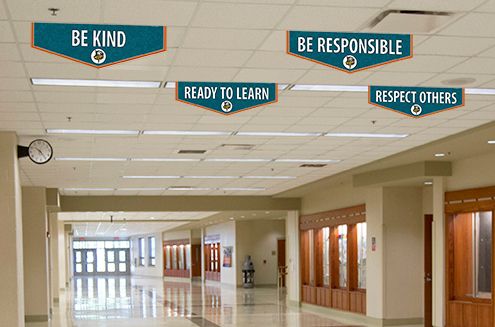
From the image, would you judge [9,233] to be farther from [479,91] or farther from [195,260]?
[195,260]

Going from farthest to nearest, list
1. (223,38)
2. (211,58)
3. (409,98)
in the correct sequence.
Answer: (409,98) < (211,58) < (223,38)

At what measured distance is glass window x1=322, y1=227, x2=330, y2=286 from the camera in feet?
67.3

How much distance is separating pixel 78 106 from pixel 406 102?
3.65 meters

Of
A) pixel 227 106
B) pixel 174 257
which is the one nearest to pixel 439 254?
→ pixel 227 106

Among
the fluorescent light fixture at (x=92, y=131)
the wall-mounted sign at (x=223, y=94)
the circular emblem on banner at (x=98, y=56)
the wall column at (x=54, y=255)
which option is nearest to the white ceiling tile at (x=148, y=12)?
Result: the circular emblem on banner at (x=98, y=56)

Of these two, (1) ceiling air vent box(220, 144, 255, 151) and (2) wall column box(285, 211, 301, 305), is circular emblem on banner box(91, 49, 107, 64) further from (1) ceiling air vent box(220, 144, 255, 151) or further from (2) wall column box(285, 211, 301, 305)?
(2) wall column box(285, 211, 301, 305)

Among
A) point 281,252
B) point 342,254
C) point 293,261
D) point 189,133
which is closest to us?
point 189,133

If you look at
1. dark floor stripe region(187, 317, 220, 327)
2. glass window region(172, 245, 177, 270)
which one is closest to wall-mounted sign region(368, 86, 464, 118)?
dark floor stripe region(187, 317, 220, 327)

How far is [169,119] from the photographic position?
9.66 metres

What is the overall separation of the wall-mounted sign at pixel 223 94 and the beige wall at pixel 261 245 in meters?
26.9

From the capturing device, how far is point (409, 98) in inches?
311

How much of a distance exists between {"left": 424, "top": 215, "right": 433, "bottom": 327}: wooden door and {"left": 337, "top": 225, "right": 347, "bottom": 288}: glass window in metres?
3.38

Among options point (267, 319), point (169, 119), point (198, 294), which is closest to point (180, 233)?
point (198, 294)

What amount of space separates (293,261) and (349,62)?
17942 mm
